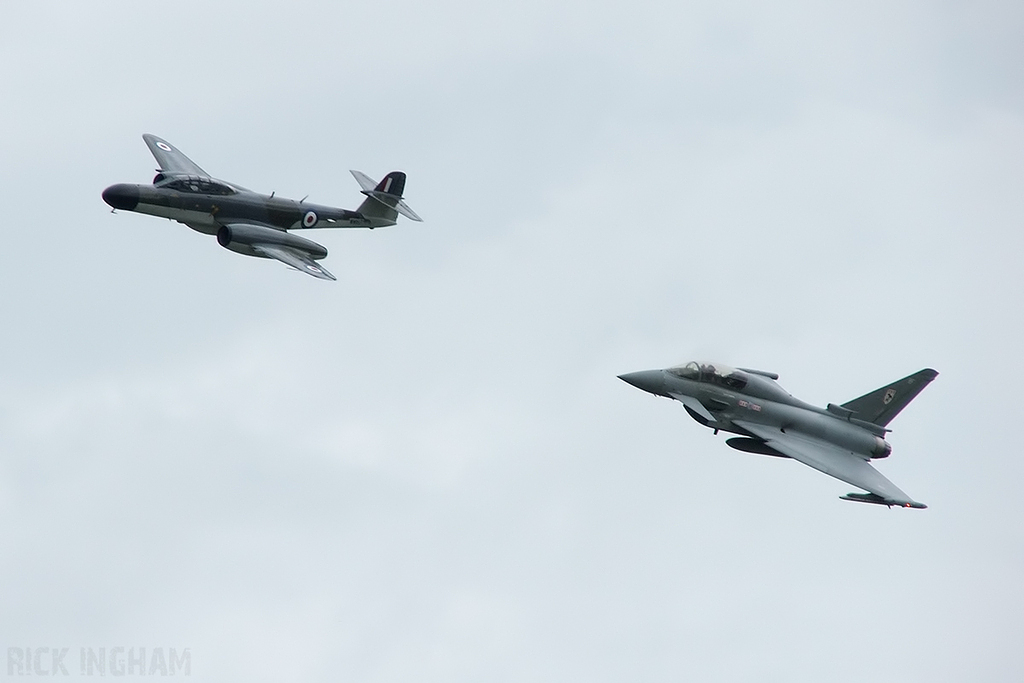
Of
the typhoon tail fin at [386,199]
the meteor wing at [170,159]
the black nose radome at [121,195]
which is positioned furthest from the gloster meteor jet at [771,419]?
the meteor wing at [170,159]

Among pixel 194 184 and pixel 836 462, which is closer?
pixel 836 462

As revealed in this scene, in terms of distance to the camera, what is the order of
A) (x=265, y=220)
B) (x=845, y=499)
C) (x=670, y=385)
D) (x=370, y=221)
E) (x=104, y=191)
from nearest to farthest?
(x=845, y=499), (x=670, y=385), (x=104, y=191), (x=265, y=220), (x=370, y=221)

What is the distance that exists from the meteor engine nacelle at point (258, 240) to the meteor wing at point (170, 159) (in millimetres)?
5318

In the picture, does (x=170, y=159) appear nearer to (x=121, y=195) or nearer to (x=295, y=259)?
(x=121, y=195)

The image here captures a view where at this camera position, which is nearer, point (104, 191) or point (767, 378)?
point (767, 378)

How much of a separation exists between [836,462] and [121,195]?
3775 centimetres

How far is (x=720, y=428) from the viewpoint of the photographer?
62.5m

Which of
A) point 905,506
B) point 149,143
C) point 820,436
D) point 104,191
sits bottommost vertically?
point 905,506

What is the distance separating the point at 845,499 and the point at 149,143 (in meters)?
46.1

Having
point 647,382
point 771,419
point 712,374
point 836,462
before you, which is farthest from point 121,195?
point 836,462

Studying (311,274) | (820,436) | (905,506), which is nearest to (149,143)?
(311,274)

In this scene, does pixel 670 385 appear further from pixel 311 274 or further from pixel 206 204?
pixel 206 204

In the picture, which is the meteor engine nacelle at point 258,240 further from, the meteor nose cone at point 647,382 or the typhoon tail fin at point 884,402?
the typhoon tail fin at point 884,402

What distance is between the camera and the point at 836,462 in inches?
2432
